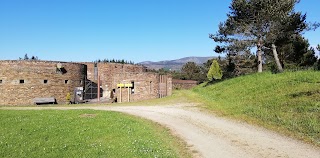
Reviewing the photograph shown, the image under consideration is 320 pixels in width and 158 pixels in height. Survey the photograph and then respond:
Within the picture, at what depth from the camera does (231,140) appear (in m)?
9.95

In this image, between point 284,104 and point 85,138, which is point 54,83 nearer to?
point 85,138

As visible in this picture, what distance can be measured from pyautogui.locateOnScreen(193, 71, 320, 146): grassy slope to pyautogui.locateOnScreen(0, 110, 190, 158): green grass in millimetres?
4104

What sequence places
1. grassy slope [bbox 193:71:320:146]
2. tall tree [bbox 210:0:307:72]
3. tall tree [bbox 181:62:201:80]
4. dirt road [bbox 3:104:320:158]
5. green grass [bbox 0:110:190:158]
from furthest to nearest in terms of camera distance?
tall tree [bbox 181:62:201:80]
tall tree [bbox 210:0:307:72]
grassy slope [bbox 193:71:320:146]
green grass [bbox 0:110:190:158]
dirt road [bbox 3:104:320:158]

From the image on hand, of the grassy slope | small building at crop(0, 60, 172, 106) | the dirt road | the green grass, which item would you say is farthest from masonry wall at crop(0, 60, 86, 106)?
the dirt road

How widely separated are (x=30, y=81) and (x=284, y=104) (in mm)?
24996

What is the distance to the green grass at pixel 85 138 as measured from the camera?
29.6 ft

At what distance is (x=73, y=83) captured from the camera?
34.3 meters

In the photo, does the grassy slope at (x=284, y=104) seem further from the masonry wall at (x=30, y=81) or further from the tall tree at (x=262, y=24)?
the masonry wall at (x=30, y=81)

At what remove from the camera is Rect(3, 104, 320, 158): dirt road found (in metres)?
8.33

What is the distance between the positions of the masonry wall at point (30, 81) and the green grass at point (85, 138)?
16073mm

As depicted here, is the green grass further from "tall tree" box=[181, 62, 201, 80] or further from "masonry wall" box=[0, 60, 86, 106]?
"tall tree" box=[181, 62, 201, 80]

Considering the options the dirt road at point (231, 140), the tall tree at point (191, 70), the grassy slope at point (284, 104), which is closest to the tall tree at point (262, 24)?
the grassy slope at point (284, 104)

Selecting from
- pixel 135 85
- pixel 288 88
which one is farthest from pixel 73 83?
pixel 288 88

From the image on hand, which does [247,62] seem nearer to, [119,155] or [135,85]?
[135,85]
